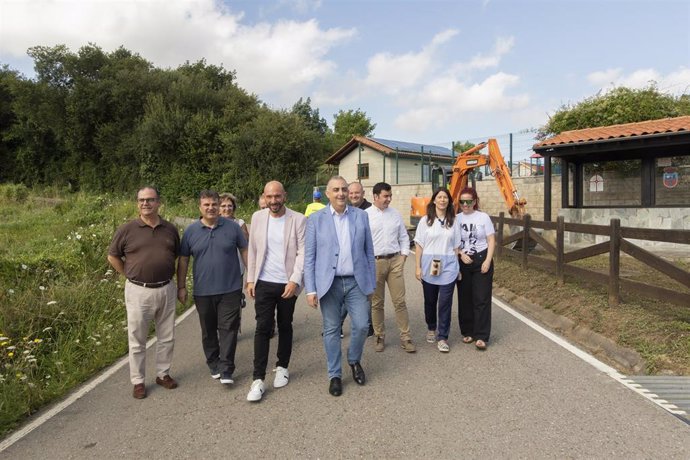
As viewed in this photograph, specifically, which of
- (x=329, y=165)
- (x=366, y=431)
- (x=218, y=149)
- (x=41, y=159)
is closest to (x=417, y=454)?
(x=366, y=431)

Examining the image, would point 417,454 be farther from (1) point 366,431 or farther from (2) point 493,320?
(2) point 493,320

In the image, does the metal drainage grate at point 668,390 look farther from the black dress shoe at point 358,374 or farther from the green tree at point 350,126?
the green tree at point 350,126

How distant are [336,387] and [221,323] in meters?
1.26

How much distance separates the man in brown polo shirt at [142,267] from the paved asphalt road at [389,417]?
1.62ft

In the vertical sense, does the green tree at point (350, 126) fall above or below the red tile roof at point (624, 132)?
above

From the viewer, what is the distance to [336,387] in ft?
14.1

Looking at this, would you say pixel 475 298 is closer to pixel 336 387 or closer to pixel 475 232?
pixel 475 232

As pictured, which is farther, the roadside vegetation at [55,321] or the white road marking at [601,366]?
the roadside vegetation at [55,321]

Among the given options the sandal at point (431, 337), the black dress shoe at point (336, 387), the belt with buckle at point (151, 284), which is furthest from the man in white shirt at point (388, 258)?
the belt with buckle at point (151, 284)

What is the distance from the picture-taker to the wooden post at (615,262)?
640cm

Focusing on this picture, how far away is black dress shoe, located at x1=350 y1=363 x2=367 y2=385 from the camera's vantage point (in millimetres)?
4523

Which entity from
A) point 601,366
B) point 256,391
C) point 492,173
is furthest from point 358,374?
point 492,173

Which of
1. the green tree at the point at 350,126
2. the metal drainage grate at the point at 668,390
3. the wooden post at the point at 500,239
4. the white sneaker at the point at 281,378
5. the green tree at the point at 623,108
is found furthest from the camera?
the green tree at the point at 350,126

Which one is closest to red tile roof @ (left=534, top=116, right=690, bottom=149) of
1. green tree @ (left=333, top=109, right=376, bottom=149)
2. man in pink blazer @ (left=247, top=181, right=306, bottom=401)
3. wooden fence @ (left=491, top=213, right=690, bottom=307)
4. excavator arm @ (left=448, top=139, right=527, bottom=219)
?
excavator arm @ (left=448, top=139, right=527, bottom=219)
